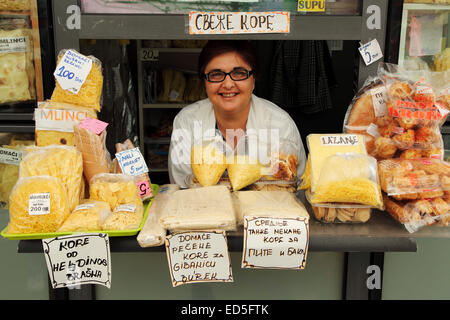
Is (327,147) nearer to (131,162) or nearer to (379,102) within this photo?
Answer: (379,102)

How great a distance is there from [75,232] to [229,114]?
39.5 inches

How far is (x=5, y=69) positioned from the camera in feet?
4.71

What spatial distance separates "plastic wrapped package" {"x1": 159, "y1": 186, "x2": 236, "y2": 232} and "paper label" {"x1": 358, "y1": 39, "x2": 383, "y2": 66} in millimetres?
635

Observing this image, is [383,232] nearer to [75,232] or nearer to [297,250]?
[297,250]

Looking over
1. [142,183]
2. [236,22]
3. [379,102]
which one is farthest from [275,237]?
[236,22]

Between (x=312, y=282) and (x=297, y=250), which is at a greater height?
(x=297, y=250)

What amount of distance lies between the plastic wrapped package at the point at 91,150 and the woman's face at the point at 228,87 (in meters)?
0.65

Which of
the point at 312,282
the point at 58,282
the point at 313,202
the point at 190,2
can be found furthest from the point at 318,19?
the point at 58,282

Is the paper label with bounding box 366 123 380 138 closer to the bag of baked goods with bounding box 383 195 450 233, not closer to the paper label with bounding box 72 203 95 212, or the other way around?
the bag of baked goods with bounding box 383 195 450 233

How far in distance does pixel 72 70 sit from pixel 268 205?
0.73 meters

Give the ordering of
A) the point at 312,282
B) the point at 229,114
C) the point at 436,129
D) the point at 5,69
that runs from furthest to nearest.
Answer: the point at 229,114, the point at 5,69, the point at 312,282, the point at 436,129

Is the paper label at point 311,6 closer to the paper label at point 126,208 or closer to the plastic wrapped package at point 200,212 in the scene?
the plastic wrapped package at point 200,212

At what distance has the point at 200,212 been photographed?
40.3 inches

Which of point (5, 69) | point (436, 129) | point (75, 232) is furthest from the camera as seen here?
point (5, 69)
